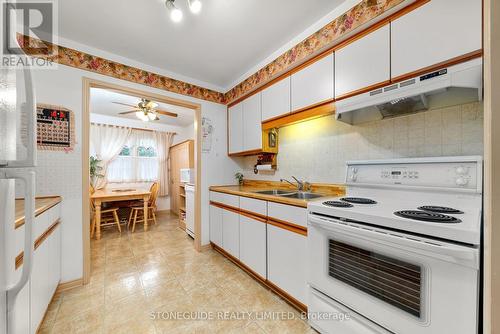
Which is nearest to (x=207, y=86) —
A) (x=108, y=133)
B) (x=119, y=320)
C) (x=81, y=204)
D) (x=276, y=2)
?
(x=276, y=2)

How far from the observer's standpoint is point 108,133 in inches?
Answer: 173

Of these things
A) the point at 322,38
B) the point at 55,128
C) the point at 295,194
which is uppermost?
the point at 322,38

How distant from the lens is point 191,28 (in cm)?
175

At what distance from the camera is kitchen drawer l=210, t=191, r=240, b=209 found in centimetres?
221

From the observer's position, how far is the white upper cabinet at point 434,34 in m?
1.02

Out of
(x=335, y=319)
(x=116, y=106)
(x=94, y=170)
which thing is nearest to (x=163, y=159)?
(x=94, y=170)

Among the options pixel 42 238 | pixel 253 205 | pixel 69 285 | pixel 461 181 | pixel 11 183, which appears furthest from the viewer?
pixel 253 205

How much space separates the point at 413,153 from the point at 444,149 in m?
0.16

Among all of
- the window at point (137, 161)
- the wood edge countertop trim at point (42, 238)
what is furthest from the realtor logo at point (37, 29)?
the window at point (137, 161)

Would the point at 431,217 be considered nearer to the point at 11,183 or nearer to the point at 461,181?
the point at 461,181

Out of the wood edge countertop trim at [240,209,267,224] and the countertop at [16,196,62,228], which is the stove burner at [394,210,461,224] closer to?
the wood edge countertop trim at [240,209,267,224]

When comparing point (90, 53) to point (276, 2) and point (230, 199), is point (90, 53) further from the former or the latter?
point (230, 199)

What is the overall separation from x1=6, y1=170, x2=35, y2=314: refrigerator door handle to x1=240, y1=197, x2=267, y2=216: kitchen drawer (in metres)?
1.46

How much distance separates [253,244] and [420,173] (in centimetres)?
148
